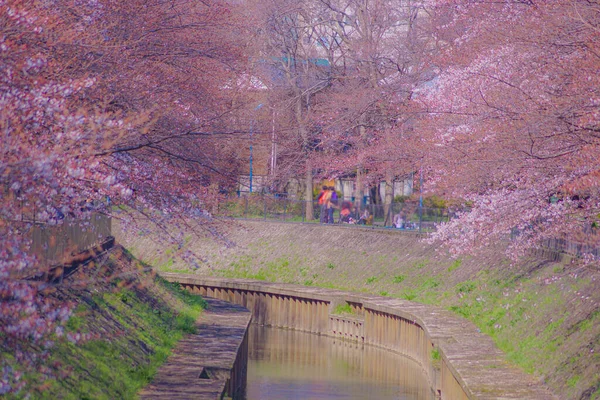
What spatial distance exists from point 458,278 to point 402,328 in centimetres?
231

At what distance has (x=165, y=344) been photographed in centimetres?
1658

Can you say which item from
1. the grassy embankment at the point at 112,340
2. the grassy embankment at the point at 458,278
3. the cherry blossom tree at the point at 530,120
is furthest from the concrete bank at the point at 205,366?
the cherry blossom tree at the point at 530,120

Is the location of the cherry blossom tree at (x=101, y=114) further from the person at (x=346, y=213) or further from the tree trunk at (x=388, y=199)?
the person at (x=346, y=213)

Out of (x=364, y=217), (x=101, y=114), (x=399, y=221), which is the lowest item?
(x=399, y=221)

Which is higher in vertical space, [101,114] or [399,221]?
[101,114]

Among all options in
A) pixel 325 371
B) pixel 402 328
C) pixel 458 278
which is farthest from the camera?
pixel 458 278

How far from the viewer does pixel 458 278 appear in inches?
1036

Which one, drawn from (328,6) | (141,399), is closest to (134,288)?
(141,399)

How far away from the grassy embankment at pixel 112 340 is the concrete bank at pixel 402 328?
5213 mm

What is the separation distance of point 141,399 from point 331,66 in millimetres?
28729

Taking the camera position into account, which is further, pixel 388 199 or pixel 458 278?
pixel 388 199

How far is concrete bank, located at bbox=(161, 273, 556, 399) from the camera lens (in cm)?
1496

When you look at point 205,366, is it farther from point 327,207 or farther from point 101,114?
point 327,207

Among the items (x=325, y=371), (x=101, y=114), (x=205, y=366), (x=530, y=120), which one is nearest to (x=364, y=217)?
(x=325, y=371)
